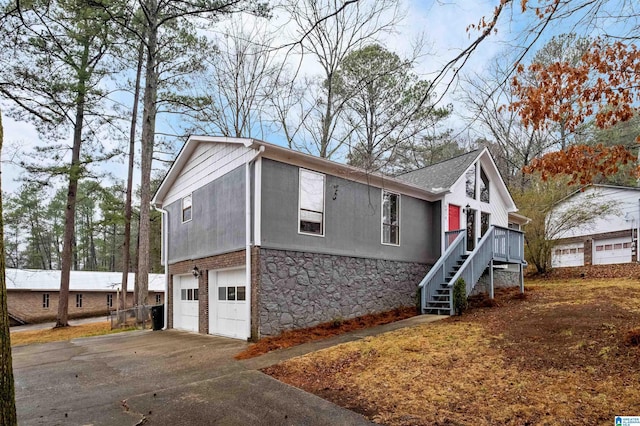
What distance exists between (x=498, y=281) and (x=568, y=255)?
874cm

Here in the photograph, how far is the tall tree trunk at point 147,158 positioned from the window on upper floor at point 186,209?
346 cm

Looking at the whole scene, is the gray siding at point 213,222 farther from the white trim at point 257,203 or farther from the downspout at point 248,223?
the white trim at point 257,203

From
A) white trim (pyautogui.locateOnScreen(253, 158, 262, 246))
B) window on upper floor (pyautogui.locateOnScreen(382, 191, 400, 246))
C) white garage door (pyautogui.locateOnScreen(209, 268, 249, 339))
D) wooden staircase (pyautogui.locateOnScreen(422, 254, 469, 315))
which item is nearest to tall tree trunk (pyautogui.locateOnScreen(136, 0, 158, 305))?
white garage door (pyautogui.locateOnScreen(209, 268, 249, 339))

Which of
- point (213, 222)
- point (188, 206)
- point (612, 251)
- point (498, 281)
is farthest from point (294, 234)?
point (612, 251)

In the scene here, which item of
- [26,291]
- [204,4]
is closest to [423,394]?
[204,4]

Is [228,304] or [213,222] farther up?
[213,222]

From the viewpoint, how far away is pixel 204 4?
11.3 meters

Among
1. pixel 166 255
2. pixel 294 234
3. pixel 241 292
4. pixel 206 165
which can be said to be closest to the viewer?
pixel 294 234

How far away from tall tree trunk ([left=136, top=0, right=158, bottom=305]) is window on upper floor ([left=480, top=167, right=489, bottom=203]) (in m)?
13.6

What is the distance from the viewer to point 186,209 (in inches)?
512

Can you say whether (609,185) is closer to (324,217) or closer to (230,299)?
(324,217)

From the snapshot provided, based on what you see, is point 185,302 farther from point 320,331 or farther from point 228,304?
point 320,331

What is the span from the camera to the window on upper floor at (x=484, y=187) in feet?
49.4

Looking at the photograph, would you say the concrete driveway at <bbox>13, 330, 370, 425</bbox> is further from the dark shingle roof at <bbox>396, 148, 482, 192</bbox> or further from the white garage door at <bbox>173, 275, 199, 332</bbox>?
the dark shingle roof at <bbox>396, 148, 482, 192</bbox>
